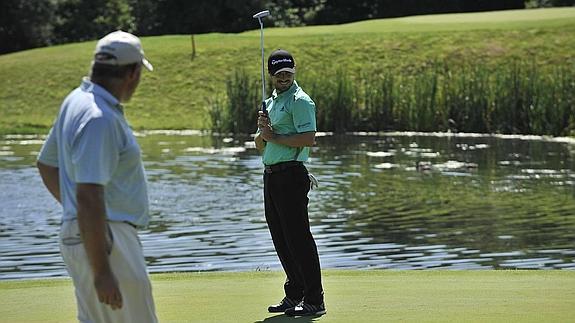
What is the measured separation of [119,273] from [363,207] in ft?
44.2

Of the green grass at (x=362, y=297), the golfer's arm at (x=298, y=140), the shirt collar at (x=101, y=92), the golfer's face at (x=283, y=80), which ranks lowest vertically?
the green grass at (x=362, y=297)

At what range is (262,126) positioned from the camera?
6.66 m

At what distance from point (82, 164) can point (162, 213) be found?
13.2 meters

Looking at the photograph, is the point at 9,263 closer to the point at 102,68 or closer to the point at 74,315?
the point at 74,315

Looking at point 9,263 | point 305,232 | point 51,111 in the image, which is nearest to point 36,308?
point 305,232

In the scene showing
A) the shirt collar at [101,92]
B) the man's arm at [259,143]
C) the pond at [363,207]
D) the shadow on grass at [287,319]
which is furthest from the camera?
the pond at [363,207]

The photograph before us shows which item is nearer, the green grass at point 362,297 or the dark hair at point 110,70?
the dark hair at point 110,70

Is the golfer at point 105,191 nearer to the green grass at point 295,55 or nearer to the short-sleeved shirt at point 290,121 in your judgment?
the short-sleeved shirt at point 290,121

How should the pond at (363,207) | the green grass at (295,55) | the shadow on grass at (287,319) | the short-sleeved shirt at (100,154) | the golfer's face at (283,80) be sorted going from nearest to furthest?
1. the short-sleeved shirt at (100,154)
2. the shadow on grass at (287,319)
3. the golfer's face at (283,80)
4. the pond at (363,207)
5. the green grass at (295,55)

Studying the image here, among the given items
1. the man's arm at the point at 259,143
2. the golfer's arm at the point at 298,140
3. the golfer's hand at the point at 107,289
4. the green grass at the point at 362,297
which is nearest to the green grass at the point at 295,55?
the green grass at the point at 362,297

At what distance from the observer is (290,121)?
670cm

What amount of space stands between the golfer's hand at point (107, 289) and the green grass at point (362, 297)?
2362mm

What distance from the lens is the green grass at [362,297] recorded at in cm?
660

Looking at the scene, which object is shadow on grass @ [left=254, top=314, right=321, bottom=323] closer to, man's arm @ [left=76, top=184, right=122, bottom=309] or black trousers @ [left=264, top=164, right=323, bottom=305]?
black trousers @ [left=264, top=164, right=323, bottom=305]
